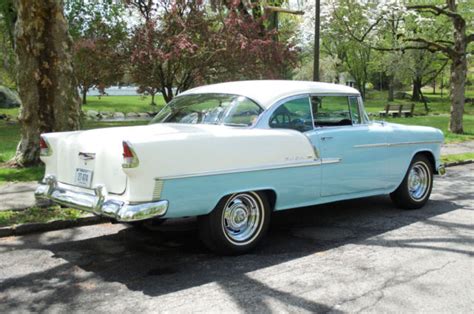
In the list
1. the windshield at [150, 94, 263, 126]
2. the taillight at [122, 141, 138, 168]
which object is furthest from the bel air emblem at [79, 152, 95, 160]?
the windshield at [150, 94, 263, 126]

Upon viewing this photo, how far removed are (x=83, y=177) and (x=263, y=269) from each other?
6.41ft

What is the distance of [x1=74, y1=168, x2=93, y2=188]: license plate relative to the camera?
5.20 meters

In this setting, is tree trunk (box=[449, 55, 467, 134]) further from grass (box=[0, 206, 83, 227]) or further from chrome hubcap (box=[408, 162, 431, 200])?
grass (box=[0, 206, 83, 227])

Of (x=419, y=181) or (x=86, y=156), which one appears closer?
(x=86, y=156)

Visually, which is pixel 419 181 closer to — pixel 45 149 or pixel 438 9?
pixel 45 149

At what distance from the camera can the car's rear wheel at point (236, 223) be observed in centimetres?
521

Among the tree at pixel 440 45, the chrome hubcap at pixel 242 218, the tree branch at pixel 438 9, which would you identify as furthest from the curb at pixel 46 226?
the tree branch at pixel 438 9

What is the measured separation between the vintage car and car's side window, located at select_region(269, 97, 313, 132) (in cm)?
1

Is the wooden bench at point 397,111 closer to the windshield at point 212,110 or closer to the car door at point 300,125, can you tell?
the car door at point 300,125

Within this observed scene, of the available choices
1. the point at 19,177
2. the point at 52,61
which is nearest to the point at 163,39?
the point at 52,61

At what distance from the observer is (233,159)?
17.1 ft

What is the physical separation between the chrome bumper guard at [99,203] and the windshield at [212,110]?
1.43 meters

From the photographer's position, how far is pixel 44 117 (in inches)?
392

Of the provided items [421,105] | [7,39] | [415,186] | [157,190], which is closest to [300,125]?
[157,190]
